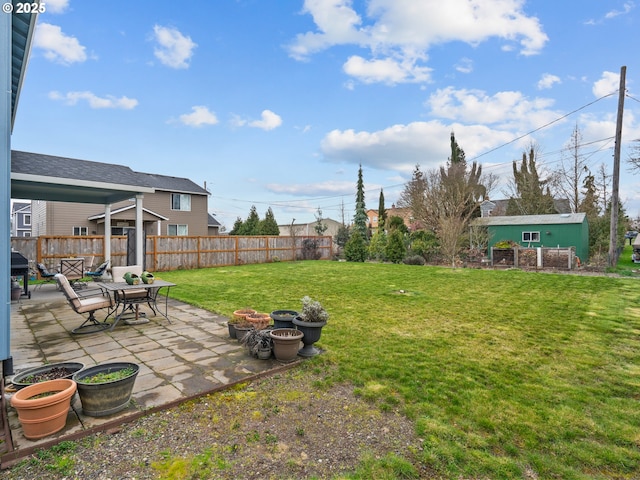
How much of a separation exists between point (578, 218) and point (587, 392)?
1716cm

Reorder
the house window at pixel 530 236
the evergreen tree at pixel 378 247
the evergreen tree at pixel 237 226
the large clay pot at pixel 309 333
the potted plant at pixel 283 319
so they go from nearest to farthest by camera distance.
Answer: the large clay pot at pixel 309 333 < the potted plant at pixel 283 319 < the house window at pixel 530 236 < the evergreen tree at pixel 378 247 < the evergreen tree at pixel 237 226

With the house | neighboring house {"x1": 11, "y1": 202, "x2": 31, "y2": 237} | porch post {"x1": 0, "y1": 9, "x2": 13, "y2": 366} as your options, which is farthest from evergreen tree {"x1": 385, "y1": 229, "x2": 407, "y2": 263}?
neighboring house {"x1": 11, "y1": 202, "x2": 31, "y2": 237}

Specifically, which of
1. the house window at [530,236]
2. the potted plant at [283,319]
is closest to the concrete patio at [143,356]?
the potted plant at [283,319]

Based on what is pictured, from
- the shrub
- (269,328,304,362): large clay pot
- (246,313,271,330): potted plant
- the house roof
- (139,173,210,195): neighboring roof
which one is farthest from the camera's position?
(139,173,210,195): neighboring roof

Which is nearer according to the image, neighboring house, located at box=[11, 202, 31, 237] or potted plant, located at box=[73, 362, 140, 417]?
potted plant, located at box=[73, 362, 140, 417]

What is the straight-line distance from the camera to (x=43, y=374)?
104 inches

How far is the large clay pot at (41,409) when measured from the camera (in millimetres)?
2096

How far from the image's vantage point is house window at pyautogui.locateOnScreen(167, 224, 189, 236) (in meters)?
20.2

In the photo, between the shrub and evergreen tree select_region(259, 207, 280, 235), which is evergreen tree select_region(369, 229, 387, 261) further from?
evergreen tree select_region(259, 207, 280, 235)

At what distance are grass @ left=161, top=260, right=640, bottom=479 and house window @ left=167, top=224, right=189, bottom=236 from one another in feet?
44.7

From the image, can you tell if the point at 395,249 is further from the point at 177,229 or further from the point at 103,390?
the point at 103,390

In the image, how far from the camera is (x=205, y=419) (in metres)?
2.47

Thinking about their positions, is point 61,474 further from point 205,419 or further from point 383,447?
point 383,447

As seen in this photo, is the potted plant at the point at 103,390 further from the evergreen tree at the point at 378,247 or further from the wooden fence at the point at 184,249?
the evergreen tree at the point at 378,247
